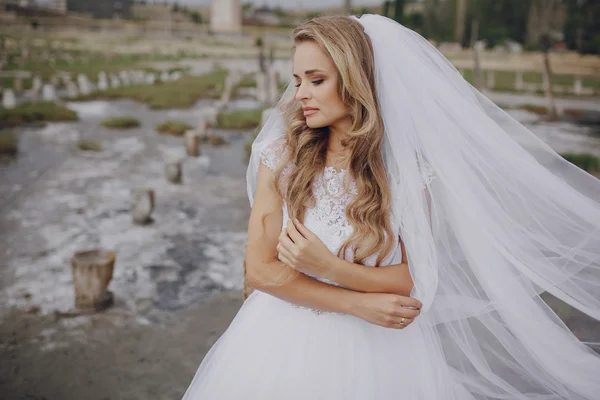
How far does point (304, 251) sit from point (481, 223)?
78cm

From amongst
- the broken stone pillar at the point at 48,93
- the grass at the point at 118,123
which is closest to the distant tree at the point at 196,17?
the broken stone pillar at the point at 48,93

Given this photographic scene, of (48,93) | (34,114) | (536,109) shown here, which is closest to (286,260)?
(34,114)

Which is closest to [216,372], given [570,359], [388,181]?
[388,181]

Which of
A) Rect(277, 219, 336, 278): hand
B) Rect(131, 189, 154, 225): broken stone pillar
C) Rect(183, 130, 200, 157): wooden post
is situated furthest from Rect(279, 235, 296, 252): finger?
Rect(183, 130, 200, 157): wooden post

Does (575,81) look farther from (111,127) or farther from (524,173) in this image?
(524,173)

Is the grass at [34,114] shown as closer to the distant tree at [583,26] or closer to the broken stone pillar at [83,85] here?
the broken stone pillar at [83,85]

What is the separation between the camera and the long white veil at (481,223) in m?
1.81

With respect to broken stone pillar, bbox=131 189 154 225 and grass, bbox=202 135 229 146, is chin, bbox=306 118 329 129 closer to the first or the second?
broken stone pillar, bbox=131 189 154 225

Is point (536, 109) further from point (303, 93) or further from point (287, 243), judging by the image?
point (287, 243)

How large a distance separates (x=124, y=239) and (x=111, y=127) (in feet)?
25.9

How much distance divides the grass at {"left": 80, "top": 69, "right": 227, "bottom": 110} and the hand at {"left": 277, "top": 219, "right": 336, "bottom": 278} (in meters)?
16.1

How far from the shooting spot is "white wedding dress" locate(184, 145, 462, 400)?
1751 mm

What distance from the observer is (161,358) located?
3744 mm

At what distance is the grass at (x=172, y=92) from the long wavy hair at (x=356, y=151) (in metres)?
15.9
